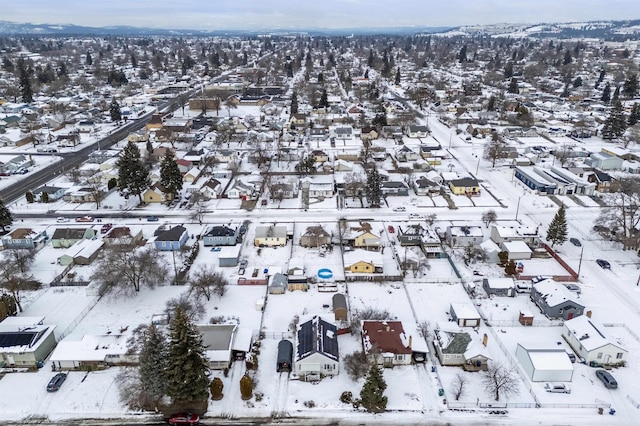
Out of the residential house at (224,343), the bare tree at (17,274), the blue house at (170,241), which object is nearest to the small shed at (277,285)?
A: the residential house at (224,343)

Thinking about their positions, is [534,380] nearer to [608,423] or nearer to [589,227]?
[608,423]

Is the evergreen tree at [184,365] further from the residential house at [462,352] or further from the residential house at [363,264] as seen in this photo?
the residential house at [363,264]

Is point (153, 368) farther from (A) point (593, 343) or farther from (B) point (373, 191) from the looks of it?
(B) point (373, 191)

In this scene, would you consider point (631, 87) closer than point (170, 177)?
No

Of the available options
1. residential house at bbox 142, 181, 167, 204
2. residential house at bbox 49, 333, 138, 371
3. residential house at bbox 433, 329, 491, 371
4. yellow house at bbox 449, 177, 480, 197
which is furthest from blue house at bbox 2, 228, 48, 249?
yellow house at bbox 449, 177, 480, 197

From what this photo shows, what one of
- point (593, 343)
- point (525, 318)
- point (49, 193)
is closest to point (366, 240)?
point (525, 318)

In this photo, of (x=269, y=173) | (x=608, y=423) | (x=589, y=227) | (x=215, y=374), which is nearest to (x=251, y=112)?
(x=269, y=173)

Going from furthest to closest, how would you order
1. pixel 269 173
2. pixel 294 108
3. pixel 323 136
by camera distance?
1. pixel 294 108
2. pixel 323 136
3. pixel 269 173
